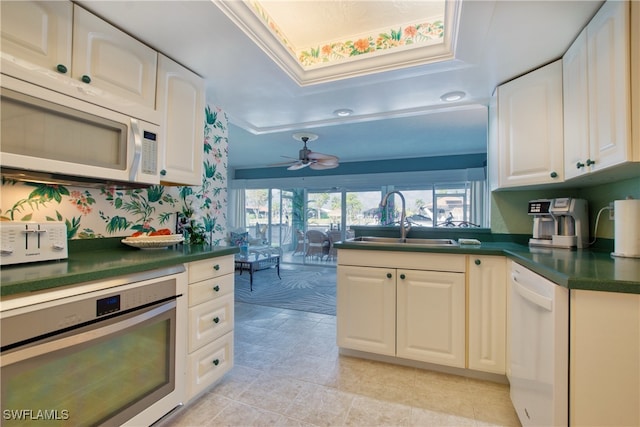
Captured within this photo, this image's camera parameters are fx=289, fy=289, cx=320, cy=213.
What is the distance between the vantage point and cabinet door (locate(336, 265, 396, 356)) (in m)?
2.05

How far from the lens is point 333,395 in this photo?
173 centimetres

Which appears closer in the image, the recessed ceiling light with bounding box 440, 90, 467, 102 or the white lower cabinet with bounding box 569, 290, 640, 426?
the white lower cabinet with bounding box 569, 290, 640, 426

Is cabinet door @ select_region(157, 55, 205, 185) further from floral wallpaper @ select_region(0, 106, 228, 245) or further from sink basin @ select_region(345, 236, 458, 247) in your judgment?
sink basin @ select_region(345, 236, 458, 247)

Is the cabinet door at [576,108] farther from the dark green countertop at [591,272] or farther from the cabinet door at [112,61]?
the cabinet door at [112,61]

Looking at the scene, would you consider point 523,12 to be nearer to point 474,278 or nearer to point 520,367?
point 474,278

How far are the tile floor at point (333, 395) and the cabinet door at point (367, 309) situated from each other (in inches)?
6.1

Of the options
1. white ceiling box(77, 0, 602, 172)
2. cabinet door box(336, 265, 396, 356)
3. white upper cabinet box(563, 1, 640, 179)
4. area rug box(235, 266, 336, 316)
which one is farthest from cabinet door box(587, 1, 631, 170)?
area rug box(235, 266, 336, 316)

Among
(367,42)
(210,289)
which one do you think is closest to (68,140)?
(210,289)

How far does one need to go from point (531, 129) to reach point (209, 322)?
7.75ft

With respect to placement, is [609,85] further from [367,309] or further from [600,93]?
[367,309]

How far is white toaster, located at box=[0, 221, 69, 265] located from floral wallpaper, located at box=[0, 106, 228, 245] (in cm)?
34

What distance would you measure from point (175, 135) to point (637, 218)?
8.41ft

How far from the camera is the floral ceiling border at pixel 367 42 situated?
6.17 ft

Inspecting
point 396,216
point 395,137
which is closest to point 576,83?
A: point 395,137
